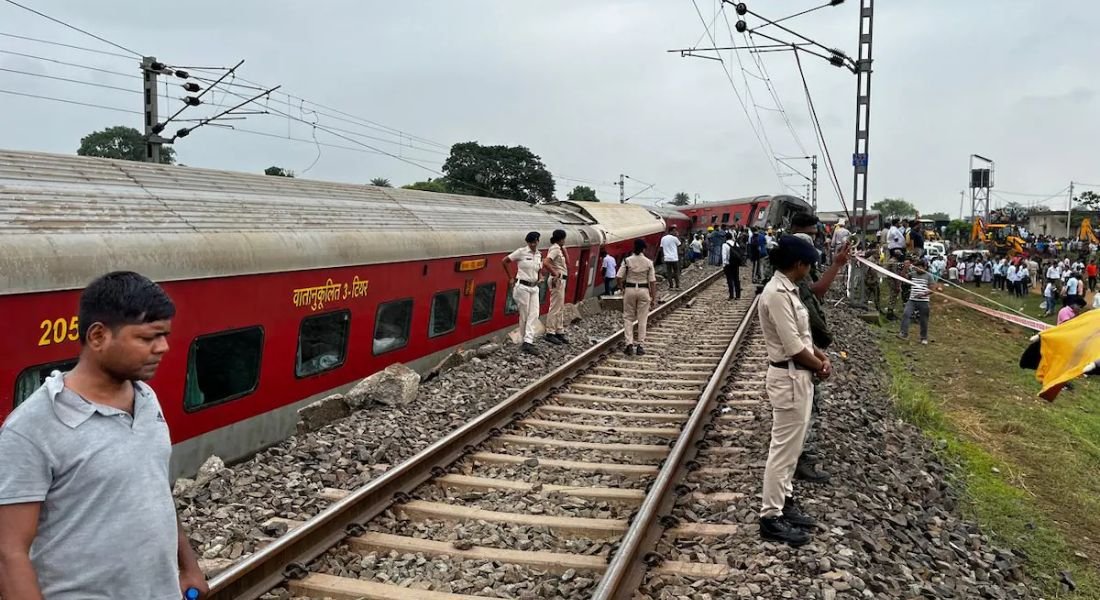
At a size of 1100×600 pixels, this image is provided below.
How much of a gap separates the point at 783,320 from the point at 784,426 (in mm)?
670

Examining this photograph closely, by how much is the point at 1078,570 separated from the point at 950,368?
27.5 ft

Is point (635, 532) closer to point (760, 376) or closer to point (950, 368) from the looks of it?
point (760, 376)

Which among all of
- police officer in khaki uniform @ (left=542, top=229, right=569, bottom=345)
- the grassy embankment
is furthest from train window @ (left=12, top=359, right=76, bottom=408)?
police officer in khaki uniform @ (left=542, top=229, right=569, bottom=345)

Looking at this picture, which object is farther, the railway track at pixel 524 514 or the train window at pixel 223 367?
the train window at pixel 223 367

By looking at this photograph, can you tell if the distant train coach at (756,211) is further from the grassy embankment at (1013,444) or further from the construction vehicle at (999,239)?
the grassy embankment at (1013,444)

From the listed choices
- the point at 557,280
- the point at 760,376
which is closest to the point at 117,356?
the point at 760,376

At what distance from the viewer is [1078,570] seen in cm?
574

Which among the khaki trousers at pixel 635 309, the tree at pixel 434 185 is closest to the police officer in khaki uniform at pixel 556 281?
the khaki trousers at pixel 635 309

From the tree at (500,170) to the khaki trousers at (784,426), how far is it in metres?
72.8

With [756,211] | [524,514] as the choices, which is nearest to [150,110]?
[524,514]

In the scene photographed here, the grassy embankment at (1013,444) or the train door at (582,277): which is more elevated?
the train door at (582,277)

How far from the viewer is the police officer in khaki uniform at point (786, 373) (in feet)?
16.0

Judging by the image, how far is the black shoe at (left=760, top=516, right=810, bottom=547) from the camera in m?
4.88

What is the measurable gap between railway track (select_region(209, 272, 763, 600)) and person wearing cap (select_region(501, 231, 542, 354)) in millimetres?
3007
